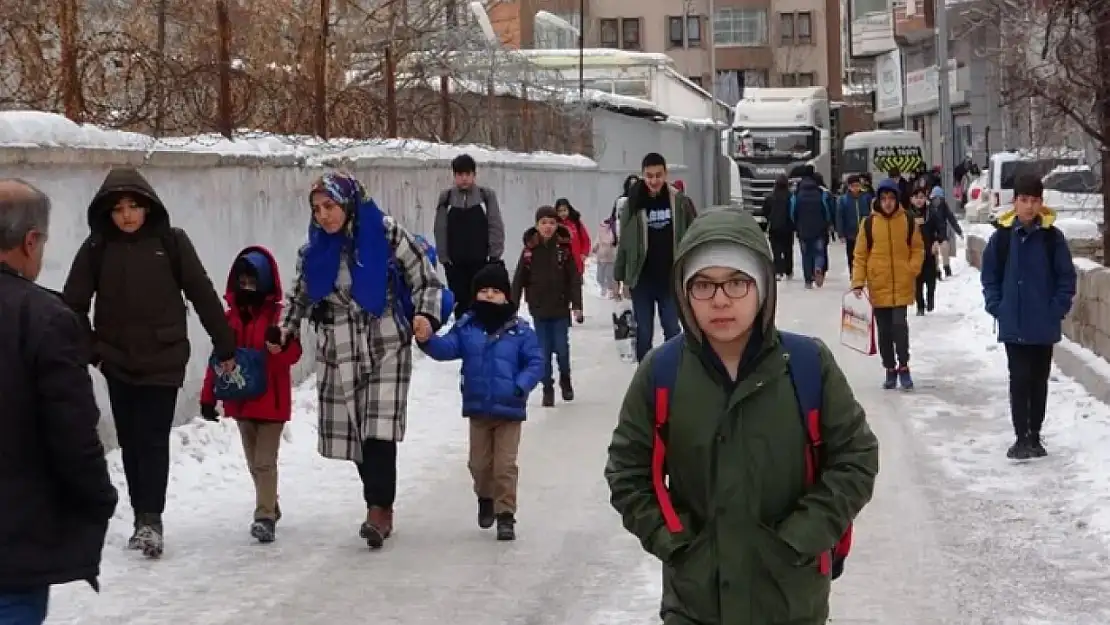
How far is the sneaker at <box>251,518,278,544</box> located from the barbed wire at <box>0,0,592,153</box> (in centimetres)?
312

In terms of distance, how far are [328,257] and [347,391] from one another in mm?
631

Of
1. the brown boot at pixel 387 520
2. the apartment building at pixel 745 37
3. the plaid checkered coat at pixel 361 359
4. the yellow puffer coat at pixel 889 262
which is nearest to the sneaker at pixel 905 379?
the yellow puffer coat at pixel 889 262

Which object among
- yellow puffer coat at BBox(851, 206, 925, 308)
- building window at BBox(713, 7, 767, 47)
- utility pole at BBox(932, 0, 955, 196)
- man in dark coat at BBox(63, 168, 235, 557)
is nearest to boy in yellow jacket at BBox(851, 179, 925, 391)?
yellow puffer coat at BBox(851, 206, 925, 308)

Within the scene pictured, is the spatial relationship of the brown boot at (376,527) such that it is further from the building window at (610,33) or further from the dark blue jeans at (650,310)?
the building window at (610,33)

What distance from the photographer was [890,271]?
47.2 ft

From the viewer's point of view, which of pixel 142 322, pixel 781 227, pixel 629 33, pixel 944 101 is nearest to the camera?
pixel 142 322

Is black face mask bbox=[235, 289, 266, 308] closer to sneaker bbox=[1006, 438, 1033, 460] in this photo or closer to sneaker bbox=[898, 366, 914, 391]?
sneaker bbox=[1006, 438, 1033, 460]

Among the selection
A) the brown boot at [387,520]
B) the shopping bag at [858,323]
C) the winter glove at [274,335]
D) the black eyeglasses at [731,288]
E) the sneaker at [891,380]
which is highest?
the black eyeglasses at [731,288]

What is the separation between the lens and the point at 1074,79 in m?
16.5

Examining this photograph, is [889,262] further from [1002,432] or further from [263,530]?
[263,530]

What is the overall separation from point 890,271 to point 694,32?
84.2 metres

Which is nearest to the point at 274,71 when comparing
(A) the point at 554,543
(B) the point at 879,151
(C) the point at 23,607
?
(A) the point at 554,543

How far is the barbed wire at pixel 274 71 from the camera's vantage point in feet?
35.3

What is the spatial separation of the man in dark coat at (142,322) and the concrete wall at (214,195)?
1312 millimetres
